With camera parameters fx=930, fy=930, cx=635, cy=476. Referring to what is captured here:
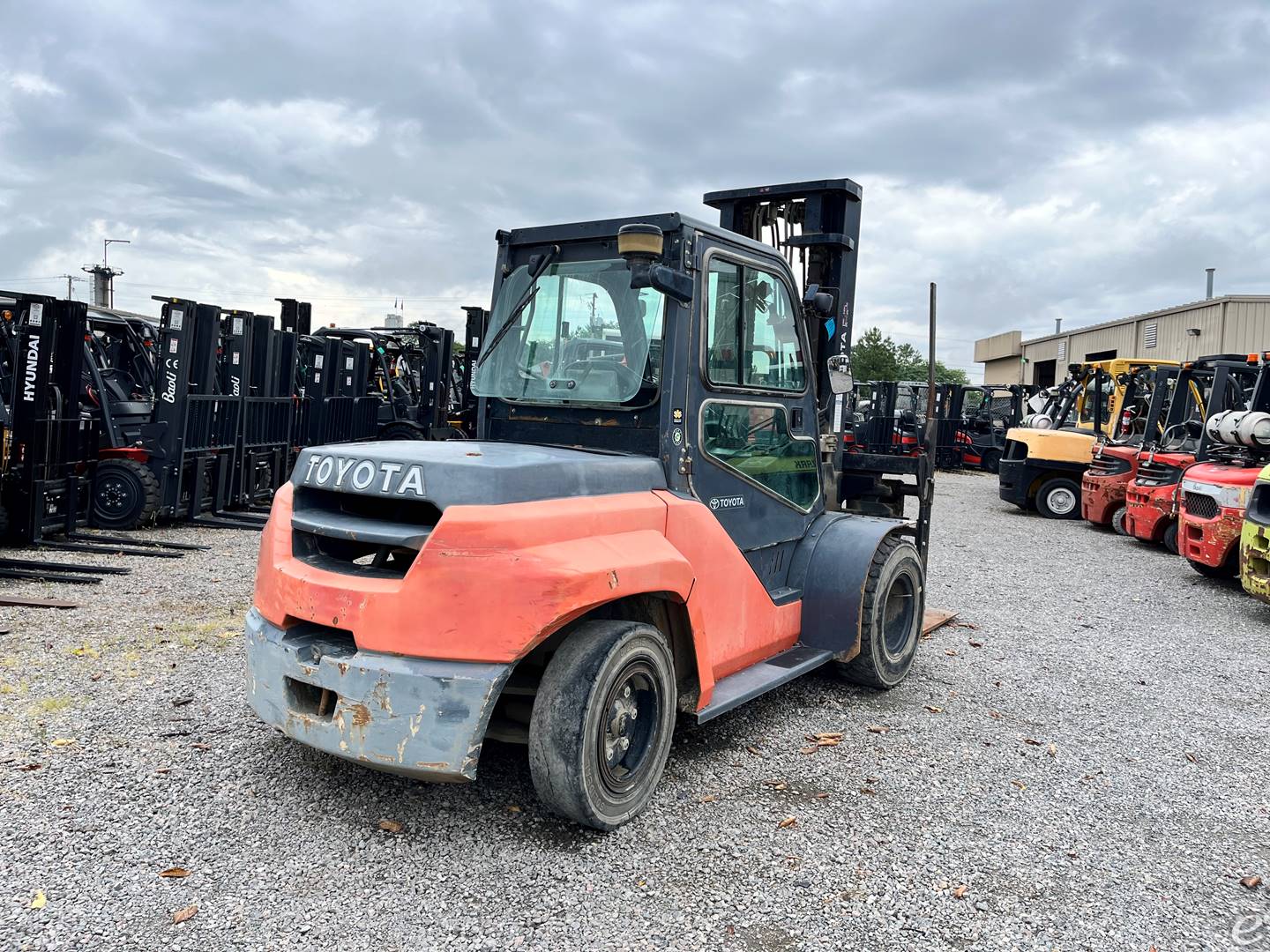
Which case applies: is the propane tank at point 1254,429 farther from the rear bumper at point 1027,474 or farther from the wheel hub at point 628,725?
the wheel hub at point 628,725

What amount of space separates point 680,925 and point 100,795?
2.44 metres

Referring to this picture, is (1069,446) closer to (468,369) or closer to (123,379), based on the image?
(468,369)

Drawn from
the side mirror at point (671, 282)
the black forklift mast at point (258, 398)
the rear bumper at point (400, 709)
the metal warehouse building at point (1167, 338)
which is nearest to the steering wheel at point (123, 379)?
the black forklift mast at point (258, 398)

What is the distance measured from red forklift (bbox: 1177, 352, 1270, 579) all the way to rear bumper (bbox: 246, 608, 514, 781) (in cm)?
848

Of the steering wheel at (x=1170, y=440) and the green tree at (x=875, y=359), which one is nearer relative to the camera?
the steering wheel at (x=1170, y=440)

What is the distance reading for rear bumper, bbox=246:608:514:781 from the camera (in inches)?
125

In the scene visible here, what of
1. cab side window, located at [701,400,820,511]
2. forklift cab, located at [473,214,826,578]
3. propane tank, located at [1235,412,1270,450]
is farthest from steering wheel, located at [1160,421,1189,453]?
forklift cab, located at [473,214,826,578]

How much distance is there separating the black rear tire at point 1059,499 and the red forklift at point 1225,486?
536 centimetres

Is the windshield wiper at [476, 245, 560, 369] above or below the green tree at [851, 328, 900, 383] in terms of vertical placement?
below

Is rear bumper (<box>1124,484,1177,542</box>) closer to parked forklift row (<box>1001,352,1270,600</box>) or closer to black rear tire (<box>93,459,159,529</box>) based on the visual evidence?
parked forklift row (<box>1001,352,1270,600</box>)

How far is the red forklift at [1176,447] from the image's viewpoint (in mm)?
11570

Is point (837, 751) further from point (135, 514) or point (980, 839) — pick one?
point (135, 514)

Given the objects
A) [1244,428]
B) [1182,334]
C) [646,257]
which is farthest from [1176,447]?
[1182,334]

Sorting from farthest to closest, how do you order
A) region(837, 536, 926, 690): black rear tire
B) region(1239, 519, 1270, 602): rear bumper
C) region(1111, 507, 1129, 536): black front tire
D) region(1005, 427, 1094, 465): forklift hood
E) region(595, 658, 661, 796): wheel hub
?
region(1005, 427, 1094, 465): forklift hood, region(1111, 507, 1129, 536): black front tire, region(1239, 519, 1270, 602): rear bumper, region(837, 536, 926, 690): black rear tire, region(595, 658, 661, 796): wheel hub
